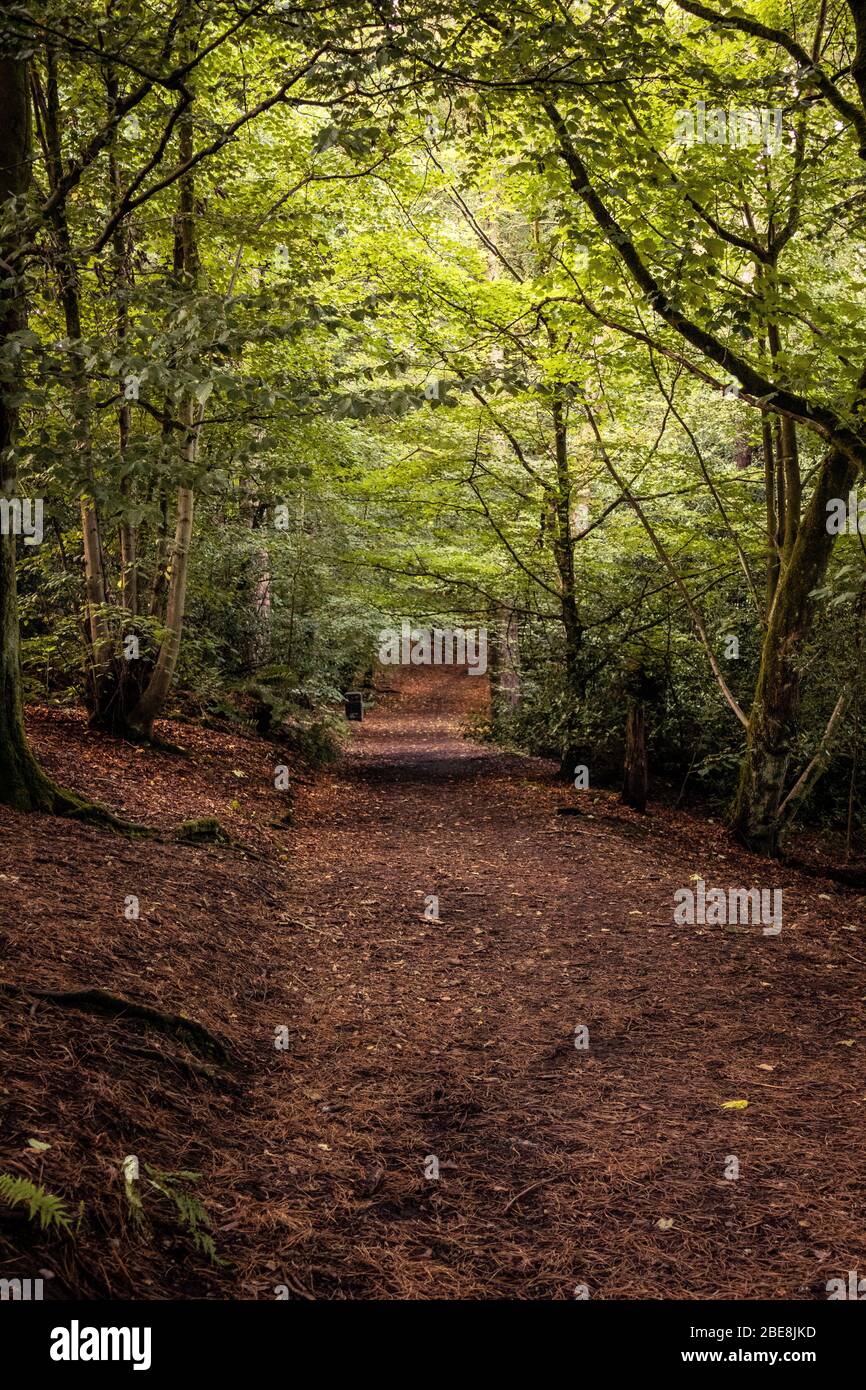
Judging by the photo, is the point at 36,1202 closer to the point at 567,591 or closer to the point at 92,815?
the point at 92,815

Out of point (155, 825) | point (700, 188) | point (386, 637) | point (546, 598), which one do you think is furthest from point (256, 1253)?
point (386, 637)

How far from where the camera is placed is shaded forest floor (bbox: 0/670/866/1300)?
2.64 meters

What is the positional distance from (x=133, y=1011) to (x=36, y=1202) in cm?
152

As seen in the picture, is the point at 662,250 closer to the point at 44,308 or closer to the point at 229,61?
the point at 229,61

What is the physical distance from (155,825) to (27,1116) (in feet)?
13.8

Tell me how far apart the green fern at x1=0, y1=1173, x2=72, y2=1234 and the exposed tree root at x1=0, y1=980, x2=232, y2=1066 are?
49.7 inches

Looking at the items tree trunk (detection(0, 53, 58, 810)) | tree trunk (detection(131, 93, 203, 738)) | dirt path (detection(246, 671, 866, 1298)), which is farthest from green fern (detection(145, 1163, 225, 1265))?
tree trunk (detection(131, 93, 203, 738))

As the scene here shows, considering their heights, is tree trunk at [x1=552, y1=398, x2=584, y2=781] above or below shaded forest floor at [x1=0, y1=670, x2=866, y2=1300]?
above

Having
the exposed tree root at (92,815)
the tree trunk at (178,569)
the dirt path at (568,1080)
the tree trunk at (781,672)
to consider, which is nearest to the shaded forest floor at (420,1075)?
the dirt path at (568,1080)

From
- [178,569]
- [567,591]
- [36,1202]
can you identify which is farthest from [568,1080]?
[567,591]

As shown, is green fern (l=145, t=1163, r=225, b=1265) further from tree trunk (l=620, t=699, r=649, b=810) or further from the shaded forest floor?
tree trunk (l=620, t=699, r=649, b=810)

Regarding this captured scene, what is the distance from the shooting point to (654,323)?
993 centimetres

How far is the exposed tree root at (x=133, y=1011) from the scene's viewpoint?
3.49 meters

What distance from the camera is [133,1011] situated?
3.74m
